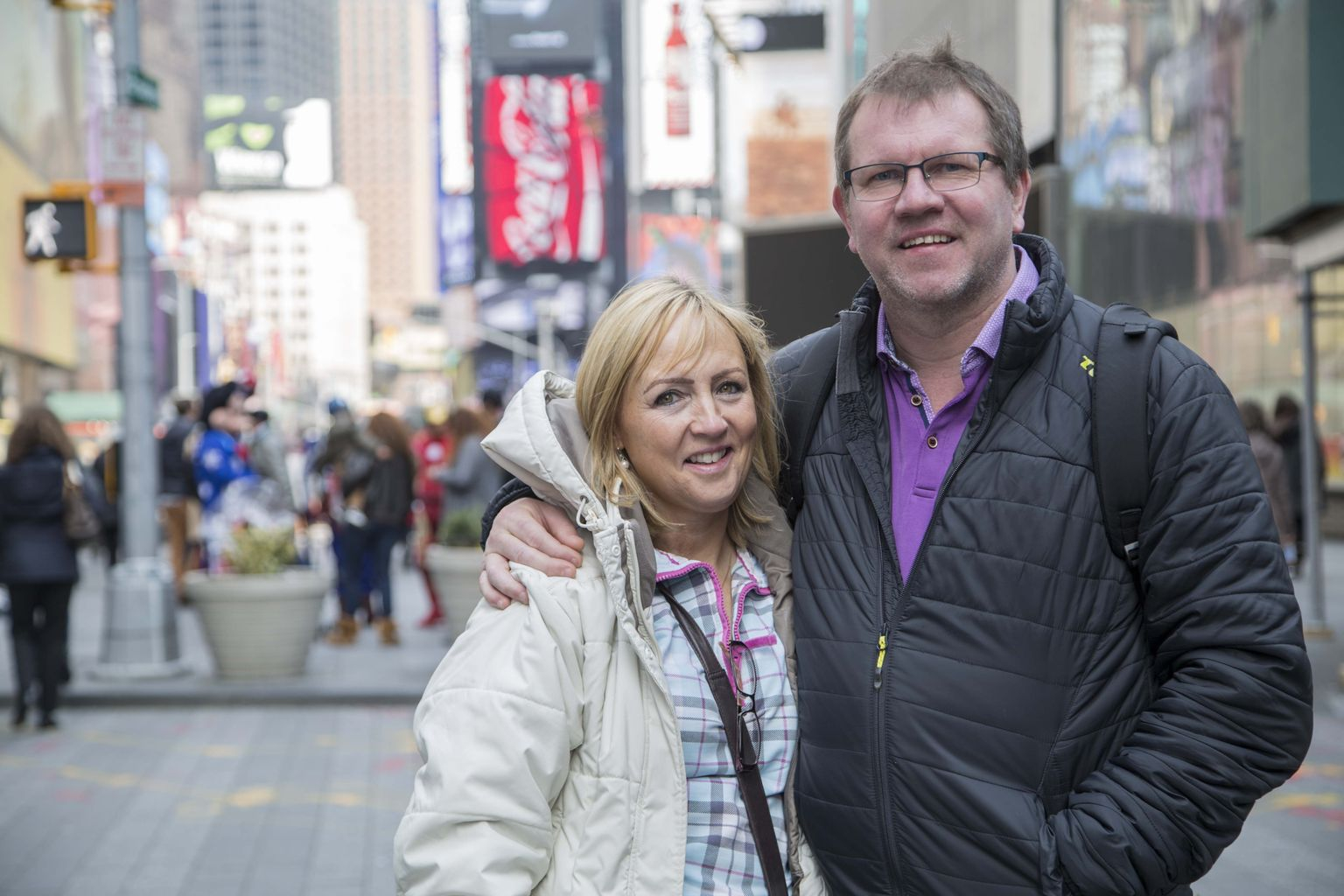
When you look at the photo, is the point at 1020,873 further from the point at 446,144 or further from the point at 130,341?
the point at 446,144

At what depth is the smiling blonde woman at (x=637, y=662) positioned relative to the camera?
2357 millimetres

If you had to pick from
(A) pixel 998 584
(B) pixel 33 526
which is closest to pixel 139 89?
(B) pixel 33 526

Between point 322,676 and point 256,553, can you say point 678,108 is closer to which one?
point 322,676

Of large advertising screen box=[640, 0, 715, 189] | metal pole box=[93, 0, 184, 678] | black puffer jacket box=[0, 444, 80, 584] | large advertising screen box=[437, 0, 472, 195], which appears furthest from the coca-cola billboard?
black puffer jacket box=[0, 444, 80, 584]

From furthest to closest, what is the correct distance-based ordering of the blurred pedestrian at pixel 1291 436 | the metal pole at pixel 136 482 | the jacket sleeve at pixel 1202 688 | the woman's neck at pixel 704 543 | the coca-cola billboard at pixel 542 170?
1. the coca-cola billboard at pixel 542 170
2. the blurred pedestrian at pixel 1291 436
3. the metal pole at pixel 136 482
4. the woman's neck at pixel 704 543
5. the jacket sleeve at pixel 1202 688

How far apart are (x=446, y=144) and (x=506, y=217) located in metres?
27.0

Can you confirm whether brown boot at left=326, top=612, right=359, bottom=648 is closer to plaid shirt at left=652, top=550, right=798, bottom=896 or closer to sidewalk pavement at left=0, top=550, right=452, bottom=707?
sidewalk pavement at left=0, top=550, right=452, bottom=707

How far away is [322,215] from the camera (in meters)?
166

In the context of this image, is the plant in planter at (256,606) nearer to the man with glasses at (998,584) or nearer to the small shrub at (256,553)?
the small shrub at (256,553)

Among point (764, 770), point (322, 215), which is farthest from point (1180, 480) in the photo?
point (322, 215)

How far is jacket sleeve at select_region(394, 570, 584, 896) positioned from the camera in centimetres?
232

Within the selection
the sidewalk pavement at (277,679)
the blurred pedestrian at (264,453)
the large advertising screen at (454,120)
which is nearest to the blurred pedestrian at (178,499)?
the sidewalk pavement at (277,679)

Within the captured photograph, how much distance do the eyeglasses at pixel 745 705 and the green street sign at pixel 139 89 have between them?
9.97 metres

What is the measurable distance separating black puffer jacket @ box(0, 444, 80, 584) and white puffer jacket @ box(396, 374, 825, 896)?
7448 millimetres
